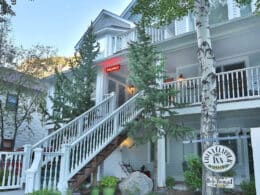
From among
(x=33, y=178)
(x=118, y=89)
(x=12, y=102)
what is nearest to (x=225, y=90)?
(x=118, y=89)

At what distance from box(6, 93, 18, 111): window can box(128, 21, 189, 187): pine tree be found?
9.91m

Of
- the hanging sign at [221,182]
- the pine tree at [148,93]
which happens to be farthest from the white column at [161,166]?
the hanging sign at [221,182]

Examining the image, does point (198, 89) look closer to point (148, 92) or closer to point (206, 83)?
point (148, 92)

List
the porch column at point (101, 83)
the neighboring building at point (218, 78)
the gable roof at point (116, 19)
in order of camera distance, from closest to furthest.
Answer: the neighboring building at point (218, 78)
the porch column at point (101, 83)
the gable roof at point (116, 19)

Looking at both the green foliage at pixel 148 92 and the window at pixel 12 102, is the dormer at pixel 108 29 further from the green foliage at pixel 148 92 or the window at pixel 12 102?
the window at pixel 12 102

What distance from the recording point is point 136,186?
27.9ft

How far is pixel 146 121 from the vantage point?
943 centimetres

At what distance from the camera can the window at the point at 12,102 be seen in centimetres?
1678

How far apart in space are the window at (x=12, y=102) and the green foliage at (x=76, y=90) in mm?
5449

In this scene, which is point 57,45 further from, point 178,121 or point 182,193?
point 182,193

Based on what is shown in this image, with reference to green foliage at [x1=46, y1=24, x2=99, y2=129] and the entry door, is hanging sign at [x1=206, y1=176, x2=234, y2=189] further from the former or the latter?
the entry door

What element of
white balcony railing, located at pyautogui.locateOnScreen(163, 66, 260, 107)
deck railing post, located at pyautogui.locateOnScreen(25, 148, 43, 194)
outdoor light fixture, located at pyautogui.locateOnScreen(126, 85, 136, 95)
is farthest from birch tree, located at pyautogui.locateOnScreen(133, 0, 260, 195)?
outdoor light fixture, located at pyautogui.locateOnScreen(126, 85, 136, 95)

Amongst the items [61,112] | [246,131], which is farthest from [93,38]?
[246,131]

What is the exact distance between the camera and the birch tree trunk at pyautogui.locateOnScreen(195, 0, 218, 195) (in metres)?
6.07
